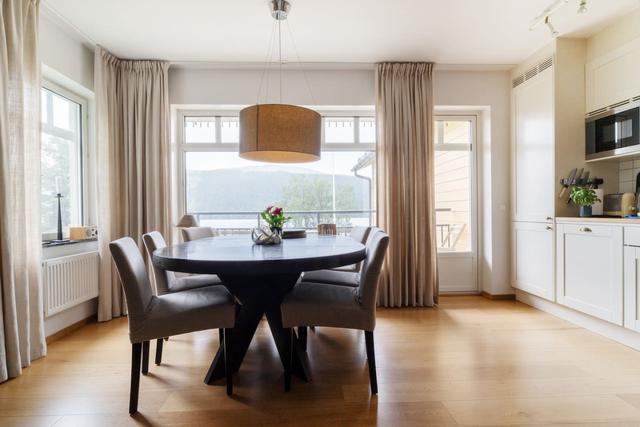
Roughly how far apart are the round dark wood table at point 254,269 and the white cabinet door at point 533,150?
2.33m

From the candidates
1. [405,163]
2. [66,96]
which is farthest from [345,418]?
[66,96]

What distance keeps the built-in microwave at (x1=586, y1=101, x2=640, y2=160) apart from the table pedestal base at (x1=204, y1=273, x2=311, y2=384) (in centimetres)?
287

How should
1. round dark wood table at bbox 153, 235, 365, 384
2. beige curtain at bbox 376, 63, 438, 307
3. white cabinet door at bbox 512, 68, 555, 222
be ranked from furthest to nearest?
beige curtain at bbox 376, 63, 438, 307, white cabinet door at bbox 512, 68, 555, 222, round dark wood table at bbox 153, 235, 365, 384

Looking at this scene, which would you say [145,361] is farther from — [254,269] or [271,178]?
[271,178]

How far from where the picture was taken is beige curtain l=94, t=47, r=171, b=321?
329 centimetres

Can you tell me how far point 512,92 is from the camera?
368 centimetres

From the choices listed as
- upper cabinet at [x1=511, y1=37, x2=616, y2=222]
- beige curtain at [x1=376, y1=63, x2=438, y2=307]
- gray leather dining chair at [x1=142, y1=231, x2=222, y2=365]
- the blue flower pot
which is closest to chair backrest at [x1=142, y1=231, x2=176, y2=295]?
gray leather dining chair at [x1=142, y1=231, x2=222, y2=365]

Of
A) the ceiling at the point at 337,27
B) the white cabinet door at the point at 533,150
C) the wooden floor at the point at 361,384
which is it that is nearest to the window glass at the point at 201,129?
the ceiling at the point at 337,27

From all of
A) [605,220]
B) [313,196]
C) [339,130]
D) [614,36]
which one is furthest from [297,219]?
[614,36]

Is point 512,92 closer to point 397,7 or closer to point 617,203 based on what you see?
point 617,203

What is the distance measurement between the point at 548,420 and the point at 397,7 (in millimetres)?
2872

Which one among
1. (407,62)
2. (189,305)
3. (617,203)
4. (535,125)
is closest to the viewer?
(189,305)

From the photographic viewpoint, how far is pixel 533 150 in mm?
3318

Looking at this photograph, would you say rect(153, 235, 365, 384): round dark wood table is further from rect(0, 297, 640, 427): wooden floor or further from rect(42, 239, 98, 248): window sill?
rect(42, 239, 98, 248): window sill
